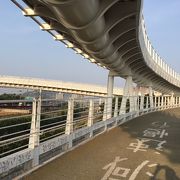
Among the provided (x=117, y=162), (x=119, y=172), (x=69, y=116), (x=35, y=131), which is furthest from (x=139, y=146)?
(x=35, y=131)

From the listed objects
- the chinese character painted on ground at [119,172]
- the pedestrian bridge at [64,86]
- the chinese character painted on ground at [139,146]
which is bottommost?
the chinese character painted on ground at [119,172]

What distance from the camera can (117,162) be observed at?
27.7 ft

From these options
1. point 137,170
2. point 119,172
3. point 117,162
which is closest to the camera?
point 119,172

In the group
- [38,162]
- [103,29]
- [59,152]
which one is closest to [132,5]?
[103,29]

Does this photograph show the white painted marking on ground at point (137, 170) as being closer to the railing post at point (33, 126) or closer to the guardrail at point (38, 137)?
the guardrail at point (38, 137)

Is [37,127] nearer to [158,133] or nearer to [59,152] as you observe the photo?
[59,152]

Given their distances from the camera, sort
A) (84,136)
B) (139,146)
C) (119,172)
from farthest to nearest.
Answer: (84,136)
(139,146)
(119,172)

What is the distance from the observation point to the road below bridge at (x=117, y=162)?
713cm

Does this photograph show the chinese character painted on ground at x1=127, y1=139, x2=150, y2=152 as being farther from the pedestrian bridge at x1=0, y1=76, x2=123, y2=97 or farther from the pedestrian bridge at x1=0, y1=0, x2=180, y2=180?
the pedestrian bridge at x1=0, y1=76, x2=123, y2=97

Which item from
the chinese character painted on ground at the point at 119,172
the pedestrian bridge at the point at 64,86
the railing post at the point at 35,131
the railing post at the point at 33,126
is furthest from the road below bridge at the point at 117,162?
the pedestrian bridge at the point at 64,86

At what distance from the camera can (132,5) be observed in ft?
37.6

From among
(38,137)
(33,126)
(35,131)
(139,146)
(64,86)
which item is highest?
(64,86)

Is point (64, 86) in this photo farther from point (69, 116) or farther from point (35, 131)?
point (35, 131)

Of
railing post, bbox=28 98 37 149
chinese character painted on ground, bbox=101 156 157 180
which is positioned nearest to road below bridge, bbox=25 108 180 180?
chinese character painted on ground, bbox=101 156 157 180
